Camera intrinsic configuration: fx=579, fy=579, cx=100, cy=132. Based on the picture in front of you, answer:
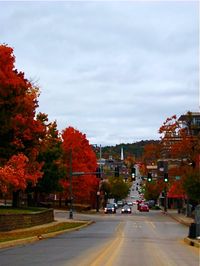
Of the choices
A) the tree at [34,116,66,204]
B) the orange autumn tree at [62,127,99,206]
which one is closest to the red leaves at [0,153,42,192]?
the tree at [34,116,66,204]

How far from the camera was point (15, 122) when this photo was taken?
4084 centimetres

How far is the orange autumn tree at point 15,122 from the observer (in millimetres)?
38875

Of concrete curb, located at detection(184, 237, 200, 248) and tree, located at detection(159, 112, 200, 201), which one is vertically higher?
tree, located at detection(159, 112, 200, 201)

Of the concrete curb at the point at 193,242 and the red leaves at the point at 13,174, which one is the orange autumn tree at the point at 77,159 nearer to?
the red leaves at the point at 13,174

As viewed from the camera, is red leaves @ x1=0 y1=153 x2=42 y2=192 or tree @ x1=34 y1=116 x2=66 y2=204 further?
tree @ x1=34 y1=116 x2=66 y2=204

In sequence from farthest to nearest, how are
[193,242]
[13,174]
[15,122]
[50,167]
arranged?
[50,167]
[15,122]
[13,174]
[193,242]

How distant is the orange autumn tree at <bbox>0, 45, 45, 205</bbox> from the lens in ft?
128

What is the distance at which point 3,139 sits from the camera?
42.1 metres

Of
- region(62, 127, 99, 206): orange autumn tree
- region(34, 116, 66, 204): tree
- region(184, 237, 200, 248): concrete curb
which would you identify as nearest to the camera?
region(184, 237, 200, 248): concrete curb

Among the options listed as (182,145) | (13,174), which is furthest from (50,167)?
(13,174)

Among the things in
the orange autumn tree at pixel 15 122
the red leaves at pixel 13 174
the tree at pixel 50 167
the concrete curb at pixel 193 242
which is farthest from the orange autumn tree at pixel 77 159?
the concrete curb at pixel 193 242

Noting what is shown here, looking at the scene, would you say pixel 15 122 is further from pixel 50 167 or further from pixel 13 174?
pixel 50 167

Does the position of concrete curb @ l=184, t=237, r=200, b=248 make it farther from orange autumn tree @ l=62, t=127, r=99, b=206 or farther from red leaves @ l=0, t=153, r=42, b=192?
orange autumn tree @ l=62, t=127, r=99, b=206

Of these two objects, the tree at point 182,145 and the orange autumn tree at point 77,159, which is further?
the orange autumn tree at point 77,159
